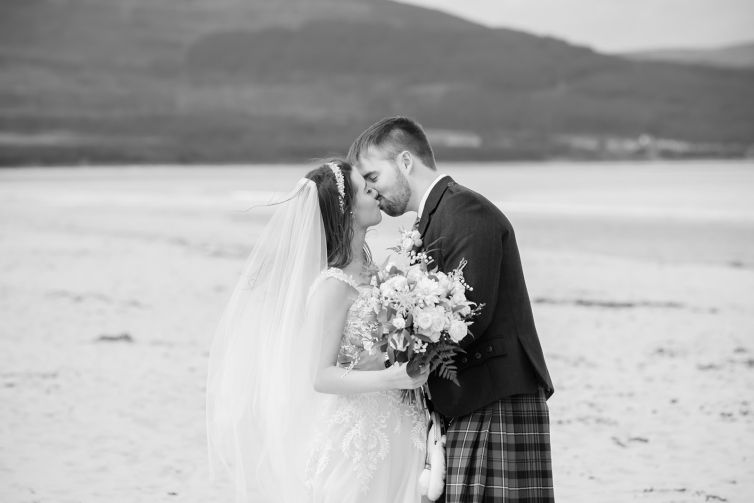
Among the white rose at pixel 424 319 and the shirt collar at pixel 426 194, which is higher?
the shirt collar at pixel 426 194

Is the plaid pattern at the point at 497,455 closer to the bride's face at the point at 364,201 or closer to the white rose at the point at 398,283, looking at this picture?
the white rose at the point at 398,283

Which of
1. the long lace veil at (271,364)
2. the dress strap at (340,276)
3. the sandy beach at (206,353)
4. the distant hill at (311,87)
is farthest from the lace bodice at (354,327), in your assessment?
the distant hill at (311,87)

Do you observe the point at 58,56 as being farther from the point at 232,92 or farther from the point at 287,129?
the point at 287,129

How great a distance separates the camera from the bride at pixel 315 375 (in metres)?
3.65

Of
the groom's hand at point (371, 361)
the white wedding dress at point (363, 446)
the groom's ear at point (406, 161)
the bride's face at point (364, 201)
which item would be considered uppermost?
the groom's ear at point (406, 161)

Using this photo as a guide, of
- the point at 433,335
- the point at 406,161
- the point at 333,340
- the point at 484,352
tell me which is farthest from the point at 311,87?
the point at 433,335

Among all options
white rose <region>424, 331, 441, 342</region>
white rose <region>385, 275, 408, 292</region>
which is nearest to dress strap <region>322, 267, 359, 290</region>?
white rose <region>385, 275, 408, 292</region>

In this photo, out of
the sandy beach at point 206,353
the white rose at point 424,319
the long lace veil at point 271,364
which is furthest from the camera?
the sandy beach at point 206,353

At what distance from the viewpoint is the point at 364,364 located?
12.1 ft

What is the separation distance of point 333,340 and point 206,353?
21.1 ft

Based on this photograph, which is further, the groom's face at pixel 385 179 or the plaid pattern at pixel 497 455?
the groom's face at pixel 385 179

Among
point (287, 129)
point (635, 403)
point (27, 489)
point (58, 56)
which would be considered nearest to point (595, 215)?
point (635, 403)

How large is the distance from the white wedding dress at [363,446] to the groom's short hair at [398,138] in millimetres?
492

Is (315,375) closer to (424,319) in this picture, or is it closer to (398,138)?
(424,319)
